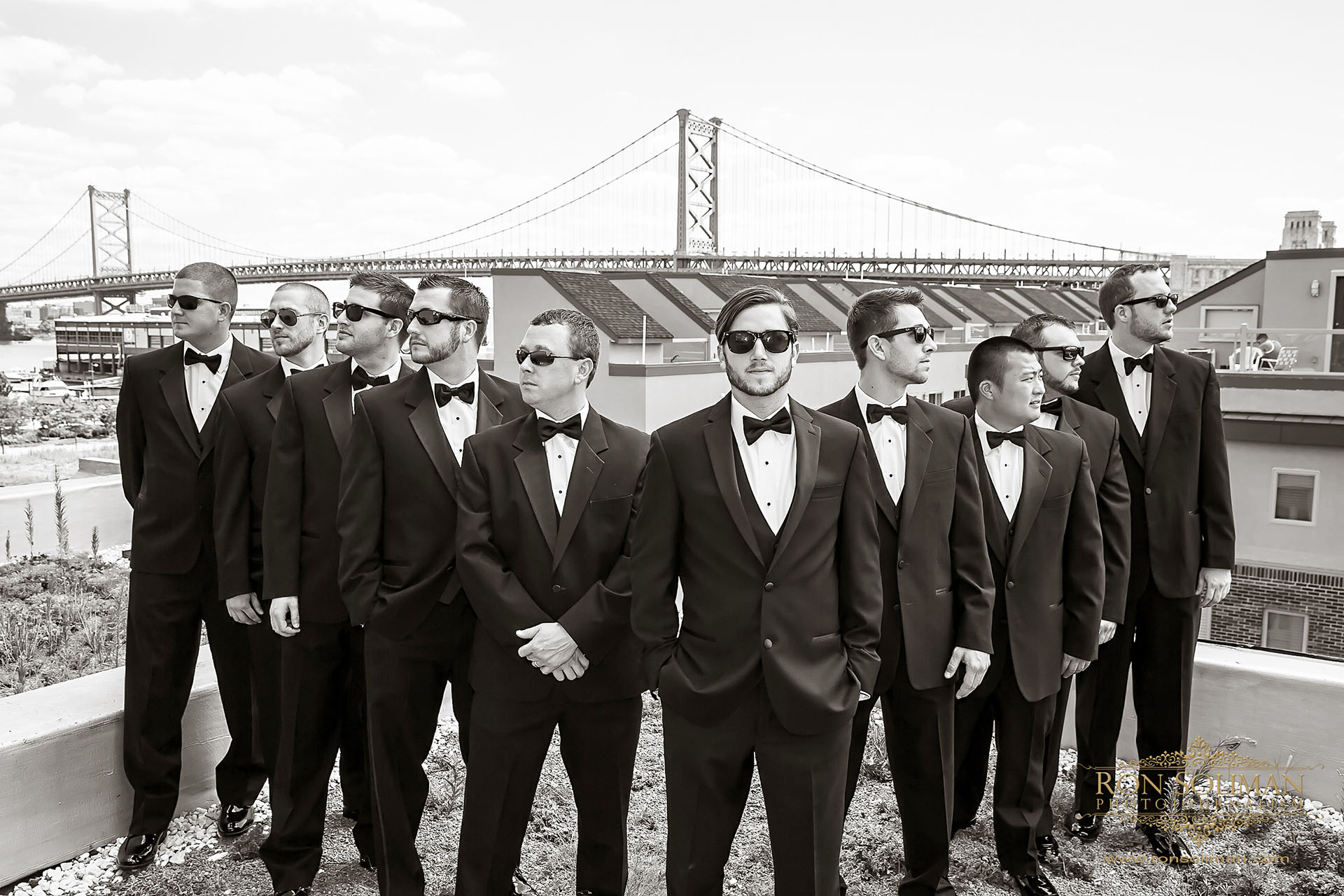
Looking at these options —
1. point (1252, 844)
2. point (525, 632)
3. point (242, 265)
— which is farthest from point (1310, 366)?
point (242, 265)

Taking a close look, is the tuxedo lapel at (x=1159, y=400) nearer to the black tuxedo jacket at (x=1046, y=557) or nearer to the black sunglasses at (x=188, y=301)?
the black tuxedo jacket at (x=1046, y=557)

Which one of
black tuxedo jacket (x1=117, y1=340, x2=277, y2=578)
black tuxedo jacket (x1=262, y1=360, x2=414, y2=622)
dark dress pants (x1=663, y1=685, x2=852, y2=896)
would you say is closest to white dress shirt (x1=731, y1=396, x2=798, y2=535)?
dark dress pants (x1=663, y1=685, x2=852, y2=896)

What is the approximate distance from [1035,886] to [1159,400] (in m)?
1.92

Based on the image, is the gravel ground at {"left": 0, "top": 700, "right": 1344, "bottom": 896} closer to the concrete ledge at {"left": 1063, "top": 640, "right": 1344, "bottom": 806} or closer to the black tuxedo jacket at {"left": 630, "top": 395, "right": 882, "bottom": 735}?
the concrete ledge at {"left": 1063, "top": 640, "right": 1344, "bottom": 806}

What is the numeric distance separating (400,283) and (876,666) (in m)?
2.27

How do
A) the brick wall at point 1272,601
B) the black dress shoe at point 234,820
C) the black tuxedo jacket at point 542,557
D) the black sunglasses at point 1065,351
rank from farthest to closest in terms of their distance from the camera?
the brick wall at point 1272,601 → the black dress shoe at point 234,820 → the black sunglasses at point 1065,351 → the black tuxedo jacket at point 542,557

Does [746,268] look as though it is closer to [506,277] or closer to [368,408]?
[506,277]

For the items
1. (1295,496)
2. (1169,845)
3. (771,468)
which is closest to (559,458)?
(771,468)

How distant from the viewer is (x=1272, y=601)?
Answer: 14.1 meters

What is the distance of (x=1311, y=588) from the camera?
14.0m

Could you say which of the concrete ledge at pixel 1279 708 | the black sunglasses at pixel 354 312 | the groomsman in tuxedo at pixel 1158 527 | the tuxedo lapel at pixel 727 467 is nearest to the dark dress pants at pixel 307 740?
the black sunglasses at pixel 354 312

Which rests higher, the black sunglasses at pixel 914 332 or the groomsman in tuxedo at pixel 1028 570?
the black sunglasses at pixel 914 332

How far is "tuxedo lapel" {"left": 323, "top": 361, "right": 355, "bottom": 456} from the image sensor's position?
11.6ft

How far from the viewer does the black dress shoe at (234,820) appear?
13.2 ft
